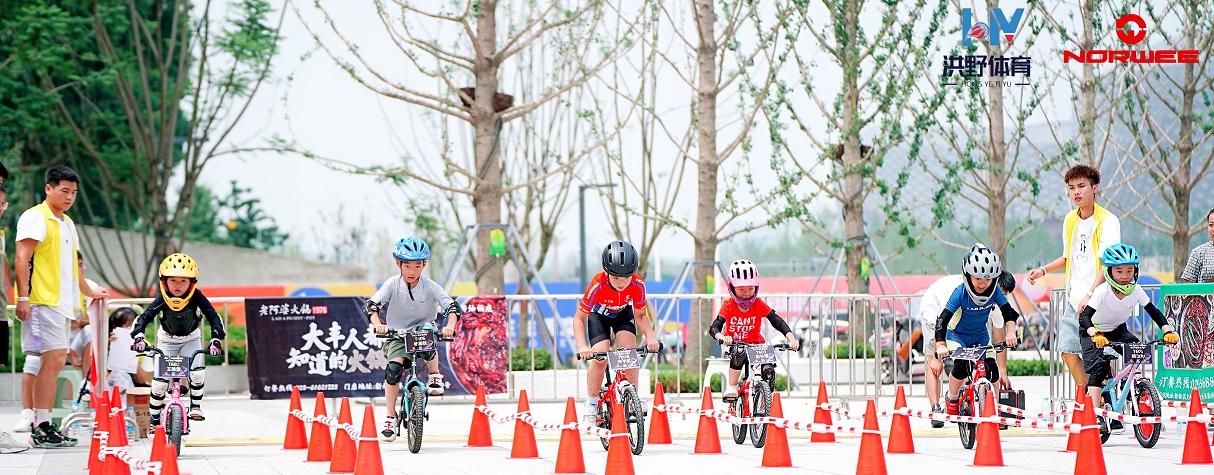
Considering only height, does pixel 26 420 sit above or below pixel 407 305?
below

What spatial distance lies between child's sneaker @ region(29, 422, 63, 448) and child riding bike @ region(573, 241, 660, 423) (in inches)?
161

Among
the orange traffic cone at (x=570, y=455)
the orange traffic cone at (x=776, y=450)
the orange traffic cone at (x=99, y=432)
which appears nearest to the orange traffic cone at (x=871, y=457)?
the orange traffic cone at (x=776, y=450)

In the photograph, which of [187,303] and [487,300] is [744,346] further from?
[487,300]

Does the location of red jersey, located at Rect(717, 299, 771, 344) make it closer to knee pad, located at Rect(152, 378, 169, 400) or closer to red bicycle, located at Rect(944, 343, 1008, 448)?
red bicycle, located at Rect(944, 343, 1008, 448)

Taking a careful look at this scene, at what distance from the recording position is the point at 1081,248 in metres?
11.6

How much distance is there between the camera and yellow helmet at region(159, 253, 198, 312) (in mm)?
10500

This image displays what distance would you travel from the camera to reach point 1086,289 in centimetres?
1147

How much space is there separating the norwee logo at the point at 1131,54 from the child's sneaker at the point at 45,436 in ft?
57.0

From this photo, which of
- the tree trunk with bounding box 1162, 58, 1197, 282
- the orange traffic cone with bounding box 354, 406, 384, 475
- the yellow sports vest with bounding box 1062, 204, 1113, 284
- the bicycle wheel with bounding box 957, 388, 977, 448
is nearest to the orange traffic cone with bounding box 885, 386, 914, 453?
the bicycle wheel with bounding box 957, 388, 977, 448

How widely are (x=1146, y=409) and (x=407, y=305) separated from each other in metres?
5.54

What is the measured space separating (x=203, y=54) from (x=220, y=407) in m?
12.4

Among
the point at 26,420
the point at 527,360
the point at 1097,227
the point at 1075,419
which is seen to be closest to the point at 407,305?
the point at 26,420

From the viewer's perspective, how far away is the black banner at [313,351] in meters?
14.8

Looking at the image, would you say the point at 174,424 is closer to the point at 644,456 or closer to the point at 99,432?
the point at 99,432
